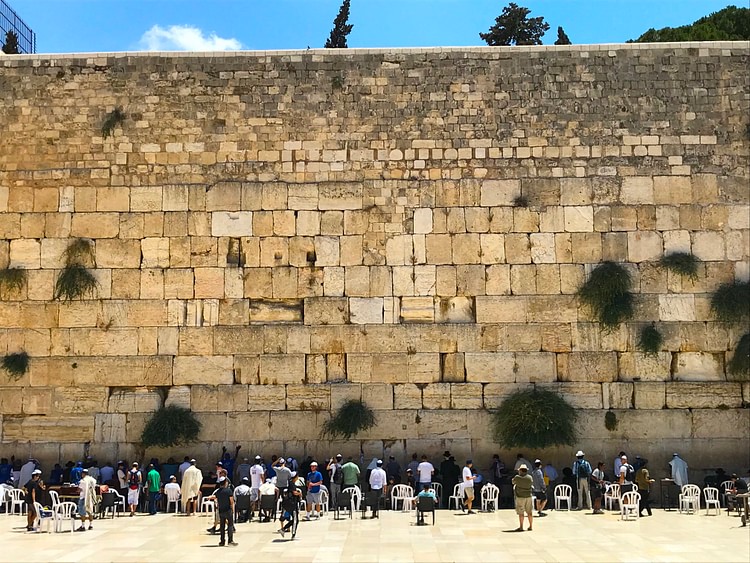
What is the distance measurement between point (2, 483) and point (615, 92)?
419 inches

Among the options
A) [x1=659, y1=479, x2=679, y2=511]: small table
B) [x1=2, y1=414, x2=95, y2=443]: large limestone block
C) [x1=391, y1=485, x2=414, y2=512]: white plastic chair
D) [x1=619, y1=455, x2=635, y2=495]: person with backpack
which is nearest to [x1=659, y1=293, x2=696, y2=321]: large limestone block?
[x1=619, y1=455, x2=635, y2=495]: person with backpack

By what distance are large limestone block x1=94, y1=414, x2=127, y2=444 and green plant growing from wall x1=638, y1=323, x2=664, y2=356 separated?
25.4 ft

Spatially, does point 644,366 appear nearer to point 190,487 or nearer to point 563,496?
point 563,496

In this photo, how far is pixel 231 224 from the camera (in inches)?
468

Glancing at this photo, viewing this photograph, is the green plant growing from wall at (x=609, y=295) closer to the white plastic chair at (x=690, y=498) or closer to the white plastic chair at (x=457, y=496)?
the white plastic chair at (x=690, y=498)

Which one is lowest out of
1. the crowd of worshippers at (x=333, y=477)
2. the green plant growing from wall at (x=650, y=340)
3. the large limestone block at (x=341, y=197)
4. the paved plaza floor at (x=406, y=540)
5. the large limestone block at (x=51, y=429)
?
the paved plaza floor at (x=406, y=540)

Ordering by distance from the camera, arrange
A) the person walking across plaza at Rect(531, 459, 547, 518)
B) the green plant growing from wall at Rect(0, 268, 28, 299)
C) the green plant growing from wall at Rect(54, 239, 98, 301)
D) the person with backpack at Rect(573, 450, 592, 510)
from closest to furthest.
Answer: the person walking across plaza at Rect(531, 459, 547, 518) < the person with backpack at Rect(573, 450, 592, 510) < the green plant growing from wall at Rect(54, 239, 98, 301) < the green plant growing from wall at Rect(0, 268, 28, 299)

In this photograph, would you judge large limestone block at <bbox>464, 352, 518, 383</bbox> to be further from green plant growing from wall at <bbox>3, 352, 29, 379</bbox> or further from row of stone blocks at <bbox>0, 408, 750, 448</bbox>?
green plant growing from wall at <bbox>3, 352, 29, 379</bbox>

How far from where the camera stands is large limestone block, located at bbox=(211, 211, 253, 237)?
11.9 m

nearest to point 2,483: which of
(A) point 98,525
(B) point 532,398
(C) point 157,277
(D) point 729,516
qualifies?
(A) point 98,525

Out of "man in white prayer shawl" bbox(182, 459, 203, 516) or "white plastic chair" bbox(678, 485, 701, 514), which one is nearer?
"white plastic chair" bbox(678, 485, 701, 514)

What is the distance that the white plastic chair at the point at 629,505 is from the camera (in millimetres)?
9695

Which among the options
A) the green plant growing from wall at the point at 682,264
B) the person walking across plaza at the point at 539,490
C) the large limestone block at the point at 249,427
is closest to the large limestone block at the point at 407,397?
the large limestone block at the point at 249,427

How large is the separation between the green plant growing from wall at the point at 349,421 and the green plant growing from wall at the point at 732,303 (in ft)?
17.4
